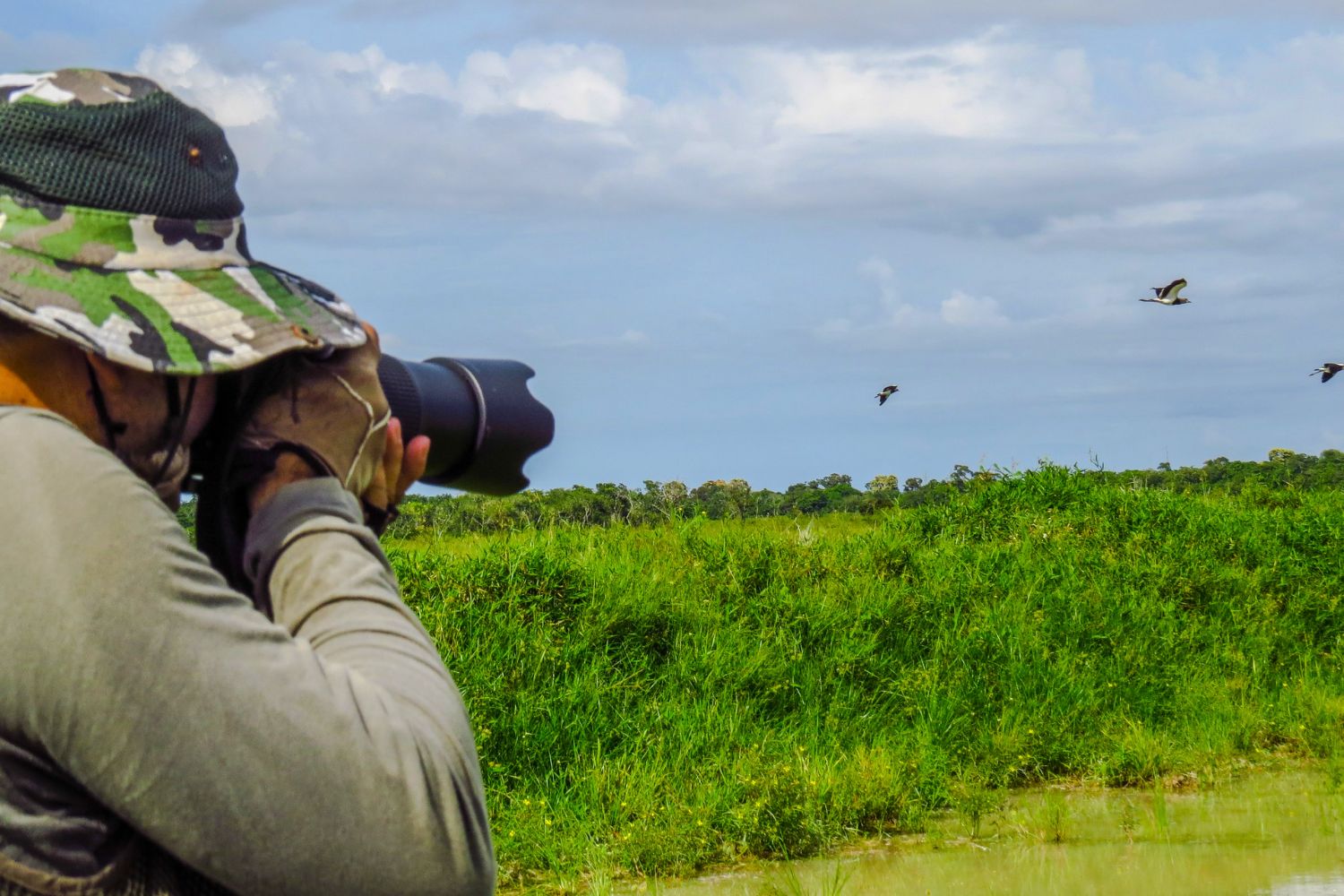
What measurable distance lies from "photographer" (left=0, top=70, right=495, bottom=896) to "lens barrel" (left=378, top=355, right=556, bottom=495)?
0.19m

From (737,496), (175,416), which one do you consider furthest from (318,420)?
(737,496)

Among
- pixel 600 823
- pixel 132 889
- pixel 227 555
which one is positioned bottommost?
pixel 600 823

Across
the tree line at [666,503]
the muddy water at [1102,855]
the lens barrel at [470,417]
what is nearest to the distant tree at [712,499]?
the tree line at [666,503]

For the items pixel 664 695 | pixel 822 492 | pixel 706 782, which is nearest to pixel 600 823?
pixel 706 782

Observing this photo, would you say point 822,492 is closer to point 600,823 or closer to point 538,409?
point 600,823

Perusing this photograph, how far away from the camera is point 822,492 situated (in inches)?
447

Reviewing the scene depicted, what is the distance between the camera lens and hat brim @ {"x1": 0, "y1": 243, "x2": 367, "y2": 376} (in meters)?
0.82

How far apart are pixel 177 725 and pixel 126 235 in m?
0.31

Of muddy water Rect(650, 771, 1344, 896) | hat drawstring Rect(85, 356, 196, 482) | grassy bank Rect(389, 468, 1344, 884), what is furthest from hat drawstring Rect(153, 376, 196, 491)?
grassy bank Rect(389, 468, 1344, 884)

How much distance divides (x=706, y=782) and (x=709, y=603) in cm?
131

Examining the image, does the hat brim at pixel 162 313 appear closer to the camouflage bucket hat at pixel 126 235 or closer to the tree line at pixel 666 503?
the camouflage bucket hat at pixel 126 235

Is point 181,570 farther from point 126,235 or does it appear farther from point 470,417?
point 470,417

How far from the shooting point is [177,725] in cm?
75

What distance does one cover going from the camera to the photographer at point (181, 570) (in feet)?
2.48
